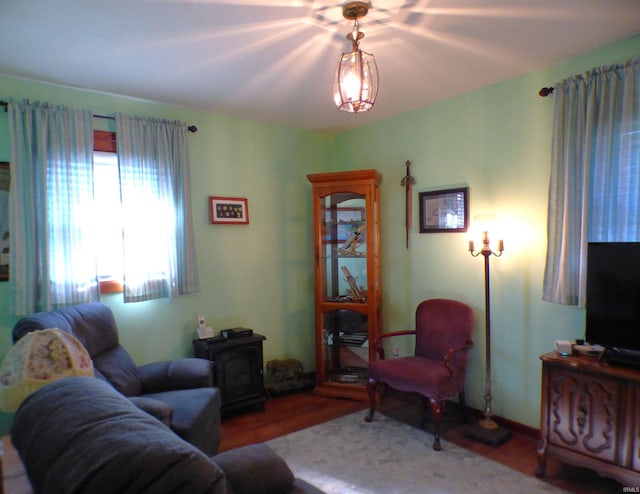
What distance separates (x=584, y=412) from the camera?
2.21 metres

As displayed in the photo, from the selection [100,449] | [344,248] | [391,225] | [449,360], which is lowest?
[449,360]

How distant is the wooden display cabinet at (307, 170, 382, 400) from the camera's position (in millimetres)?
3615

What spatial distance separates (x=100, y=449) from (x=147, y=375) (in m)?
2.17

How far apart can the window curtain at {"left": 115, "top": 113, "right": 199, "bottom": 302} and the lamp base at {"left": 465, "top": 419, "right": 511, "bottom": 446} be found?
96.2 inches

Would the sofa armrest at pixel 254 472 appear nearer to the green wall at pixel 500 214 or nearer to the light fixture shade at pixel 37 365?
the light fixture shade at pixel 37 365

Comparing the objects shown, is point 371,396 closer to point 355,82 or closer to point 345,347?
point 345,347

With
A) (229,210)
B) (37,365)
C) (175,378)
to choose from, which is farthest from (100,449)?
(229,210)

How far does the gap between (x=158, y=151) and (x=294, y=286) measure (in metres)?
1.84

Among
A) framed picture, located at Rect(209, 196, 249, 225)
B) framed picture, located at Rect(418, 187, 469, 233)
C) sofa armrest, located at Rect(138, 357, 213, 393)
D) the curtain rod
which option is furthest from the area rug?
the curtain rod

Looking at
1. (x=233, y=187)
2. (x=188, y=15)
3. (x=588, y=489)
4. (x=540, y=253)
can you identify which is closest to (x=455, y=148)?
(x=540, y=253)

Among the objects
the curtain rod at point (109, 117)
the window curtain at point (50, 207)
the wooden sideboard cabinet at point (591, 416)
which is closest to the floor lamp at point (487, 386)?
the wooden sideboard cabinet at point (591, 416)

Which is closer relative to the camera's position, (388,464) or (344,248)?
(388,464)

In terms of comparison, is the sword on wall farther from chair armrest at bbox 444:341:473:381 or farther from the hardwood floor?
the hardwood floor

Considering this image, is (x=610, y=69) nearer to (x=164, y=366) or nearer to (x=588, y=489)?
(x=588, y=489)
